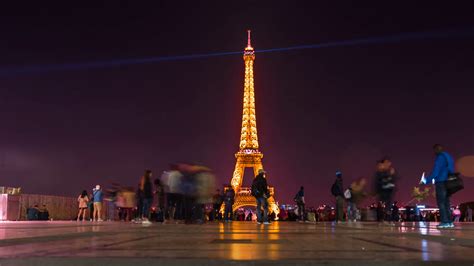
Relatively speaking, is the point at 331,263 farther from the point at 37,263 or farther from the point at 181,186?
the point at 181,186

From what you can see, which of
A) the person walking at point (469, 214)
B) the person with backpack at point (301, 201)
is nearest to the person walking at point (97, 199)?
the person with backpack at point (301, 201)

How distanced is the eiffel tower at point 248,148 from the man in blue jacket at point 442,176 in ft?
189

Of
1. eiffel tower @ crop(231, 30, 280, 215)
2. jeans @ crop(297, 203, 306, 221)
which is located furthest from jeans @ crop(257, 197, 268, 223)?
eiffel tower @ crop(231, 30, 280, 215)

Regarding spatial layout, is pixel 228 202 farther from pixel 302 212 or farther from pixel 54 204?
pixel 54 204

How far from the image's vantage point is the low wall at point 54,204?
2970 cm

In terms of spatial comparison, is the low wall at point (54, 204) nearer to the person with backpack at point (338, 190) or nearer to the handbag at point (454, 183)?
the person with backpack at point (338, 190)

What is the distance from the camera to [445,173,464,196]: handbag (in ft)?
40.7

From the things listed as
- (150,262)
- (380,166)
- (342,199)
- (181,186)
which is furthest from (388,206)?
(150,262)

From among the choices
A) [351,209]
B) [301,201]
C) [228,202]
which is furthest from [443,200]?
[228,202]

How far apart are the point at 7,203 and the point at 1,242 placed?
22.6 m

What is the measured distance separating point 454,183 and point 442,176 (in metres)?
0.30

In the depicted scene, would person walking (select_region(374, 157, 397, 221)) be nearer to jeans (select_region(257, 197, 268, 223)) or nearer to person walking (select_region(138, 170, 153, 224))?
jeans (select_region(257, 197, 268, 223))

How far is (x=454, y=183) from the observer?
12422mm

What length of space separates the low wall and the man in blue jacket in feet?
76.7
